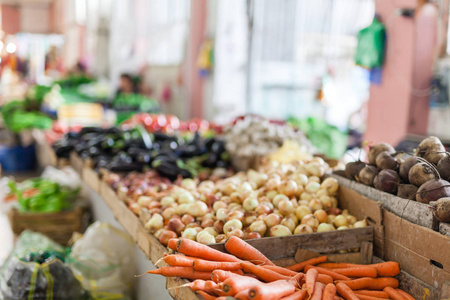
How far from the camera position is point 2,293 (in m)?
2.87

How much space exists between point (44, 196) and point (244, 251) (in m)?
3.16

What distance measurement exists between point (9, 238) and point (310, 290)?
12.5ft

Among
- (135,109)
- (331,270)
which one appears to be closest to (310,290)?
(331,270)

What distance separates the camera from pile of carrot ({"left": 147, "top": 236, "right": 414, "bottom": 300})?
1.74 meters

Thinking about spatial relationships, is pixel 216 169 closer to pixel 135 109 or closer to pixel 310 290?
pixel 310 290

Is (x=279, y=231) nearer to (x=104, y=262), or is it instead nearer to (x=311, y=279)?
(x=311, y=279)

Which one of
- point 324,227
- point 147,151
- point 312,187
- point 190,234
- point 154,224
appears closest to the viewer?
point 190,234

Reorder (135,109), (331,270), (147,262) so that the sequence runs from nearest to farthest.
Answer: (331,270), (147,262), (135,109)

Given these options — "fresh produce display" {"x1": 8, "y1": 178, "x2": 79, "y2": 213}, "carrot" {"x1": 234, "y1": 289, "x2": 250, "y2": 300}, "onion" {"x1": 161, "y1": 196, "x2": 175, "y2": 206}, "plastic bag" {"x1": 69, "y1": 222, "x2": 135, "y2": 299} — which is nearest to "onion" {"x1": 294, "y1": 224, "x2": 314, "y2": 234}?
"carrot" {"x1": 234, "y1": 289, "x2": 250, "y2": 300}

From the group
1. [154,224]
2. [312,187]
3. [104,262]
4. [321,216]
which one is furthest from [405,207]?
[104,262]

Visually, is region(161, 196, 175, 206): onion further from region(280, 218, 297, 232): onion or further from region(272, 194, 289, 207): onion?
region(280, 218, 297, 232): onion

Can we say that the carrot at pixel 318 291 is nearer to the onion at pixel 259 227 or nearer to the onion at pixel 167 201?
the onion at pixel 259 227

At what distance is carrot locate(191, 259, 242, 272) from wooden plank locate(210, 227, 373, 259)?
163mm

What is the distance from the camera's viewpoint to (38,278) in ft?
9.29
